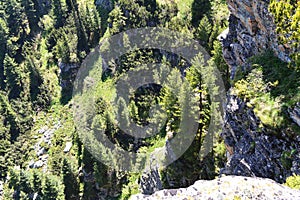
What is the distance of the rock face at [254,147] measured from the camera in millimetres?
20438

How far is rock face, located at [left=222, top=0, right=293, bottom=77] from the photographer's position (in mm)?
26703

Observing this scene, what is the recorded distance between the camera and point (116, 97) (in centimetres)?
7012

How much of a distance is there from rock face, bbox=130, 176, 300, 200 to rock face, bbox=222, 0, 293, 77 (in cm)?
1266

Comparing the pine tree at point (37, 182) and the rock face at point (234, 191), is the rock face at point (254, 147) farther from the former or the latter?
the pine tree at point (37, 182)

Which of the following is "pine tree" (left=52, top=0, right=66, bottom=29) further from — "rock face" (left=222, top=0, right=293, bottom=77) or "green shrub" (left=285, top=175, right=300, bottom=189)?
"green shrub" (left=285, top=175, right=300, bottom=189)

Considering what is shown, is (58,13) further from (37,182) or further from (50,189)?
(50,189)

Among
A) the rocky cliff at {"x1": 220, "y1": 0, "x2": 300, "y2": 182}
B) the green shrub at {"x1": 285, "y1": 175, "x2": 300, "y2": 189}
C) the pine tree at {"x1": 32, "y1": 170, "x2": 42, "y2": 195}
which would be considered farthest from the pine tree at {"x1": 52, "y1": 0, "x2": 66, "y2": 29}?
the green shrub at {"x1": 285, "y1": 175, "x2": 300, "y2": 189}

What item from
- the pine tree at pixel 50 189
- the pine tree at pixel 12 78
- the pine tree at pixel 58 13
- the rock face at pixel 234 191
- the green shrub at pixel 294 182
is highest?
the pine tree at pixel 58 13

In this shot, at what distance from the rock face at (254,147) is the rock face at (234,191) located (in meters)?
5.55

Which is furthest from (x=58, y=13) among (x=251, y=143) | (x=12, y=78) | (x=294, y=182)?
(x=294, y=182)

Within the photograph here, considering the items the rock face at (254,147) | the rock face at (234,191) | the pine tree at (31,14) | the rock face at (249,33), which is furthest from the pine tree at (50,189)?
the pine tree at (31,14)

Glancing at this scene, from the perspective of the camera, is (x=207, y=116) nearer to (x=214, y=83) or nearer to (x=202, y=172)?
(x=214, y=83)

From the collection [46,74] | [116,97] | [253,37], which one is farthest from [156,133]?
[46,74]

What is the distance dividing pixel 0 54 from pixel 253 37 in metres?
87.9
